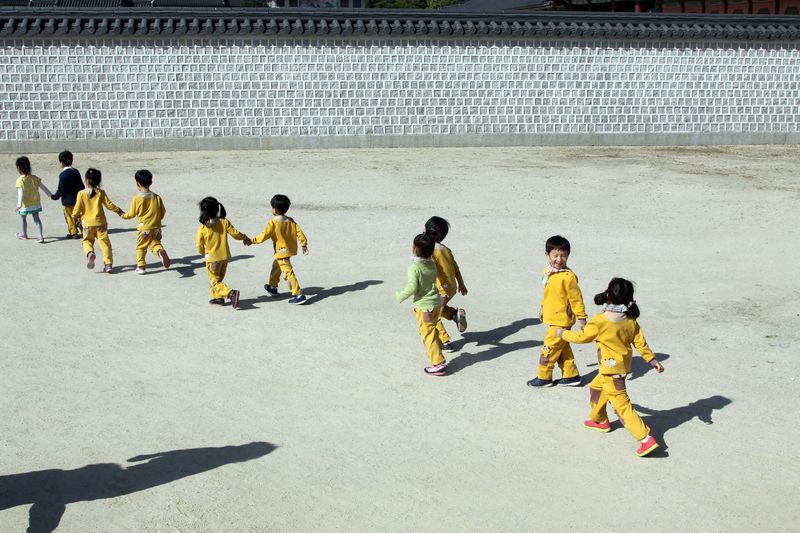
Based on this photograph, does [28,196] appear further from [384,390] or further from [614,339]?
[614,339]

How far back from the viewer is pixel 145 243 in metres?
11.3

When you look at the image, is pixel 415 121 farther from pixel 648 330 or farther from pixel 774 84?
pixel 648 330

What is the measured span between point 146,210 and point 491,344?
476cm

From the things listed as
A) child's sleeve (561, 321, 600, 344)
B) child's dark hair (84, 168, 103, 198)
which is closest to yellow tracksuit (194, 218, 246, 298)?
child's dark hair (84, 168, 103, 198)

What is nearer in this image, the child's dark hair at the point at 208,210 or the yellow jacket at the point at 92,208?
the child's dark hair at the point at 208,210

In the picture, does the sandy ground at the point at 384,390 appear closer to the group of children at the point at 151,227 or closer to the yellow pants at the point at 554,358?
the yellow pants at the point at 554,358

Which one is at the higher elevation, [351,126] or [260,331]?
[351,126]

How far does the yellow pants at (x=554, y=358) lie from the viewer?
7.57m

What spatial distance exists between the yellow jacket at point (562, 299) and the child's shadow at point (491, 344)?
1004 millimetres

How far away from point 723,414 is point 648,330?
82.8 inches

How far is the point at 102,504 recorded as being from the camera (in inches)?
228

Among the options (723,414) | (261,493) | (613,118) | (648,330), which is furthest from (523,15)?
(261,493)

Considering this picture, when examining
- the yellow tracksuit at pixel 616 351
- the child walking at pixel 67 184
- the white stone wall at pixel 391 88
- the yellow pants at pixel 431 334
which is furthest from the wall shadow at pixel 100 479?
the white stone wall at pixel 391 88

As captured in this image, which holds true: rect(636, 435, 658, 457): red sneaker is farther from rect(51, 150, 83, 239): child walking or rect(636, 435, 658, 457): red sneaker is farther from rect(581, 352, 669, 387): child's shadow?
rect(51, 150, 83, 239): child walking
